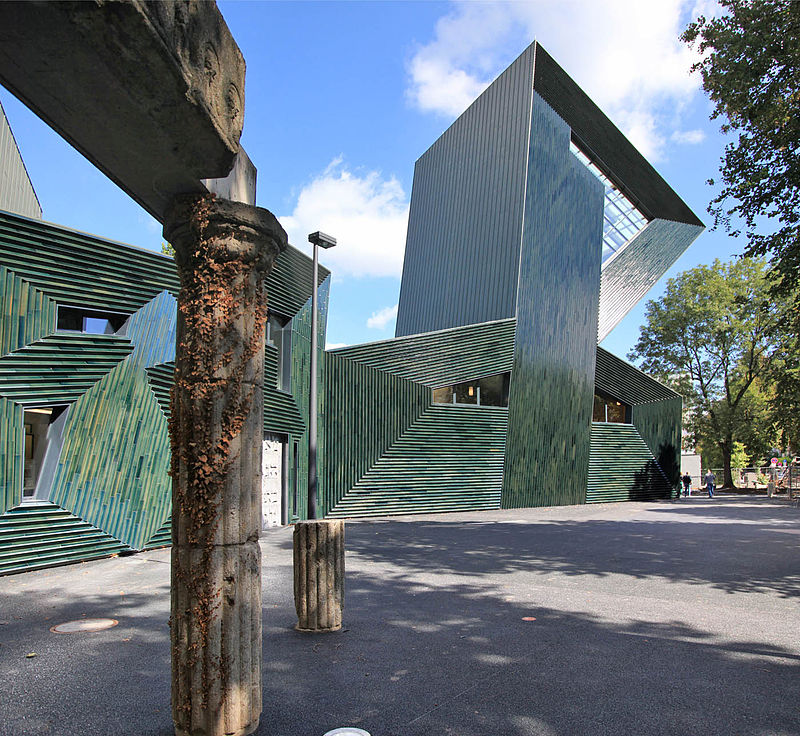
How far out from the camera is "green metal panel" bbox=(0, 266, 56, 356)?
9.91 m

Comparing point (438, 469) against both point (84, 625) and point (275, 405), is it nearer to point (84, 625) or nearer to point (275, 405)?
point (275, 405)

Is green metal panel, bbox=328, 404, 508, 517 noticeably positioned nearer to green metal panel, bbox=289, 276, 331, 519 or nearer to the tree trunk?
green metal panel, bbox=289, 276, 331, 519

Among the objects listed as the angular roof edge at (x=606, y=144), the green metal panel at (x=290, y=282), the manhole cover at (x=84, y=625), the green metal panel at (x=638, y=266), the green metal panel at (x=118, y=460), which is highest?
the angular roof edge at (x=606, y=144)

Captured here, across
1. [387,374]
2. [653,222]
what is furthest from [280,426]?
[653,222]

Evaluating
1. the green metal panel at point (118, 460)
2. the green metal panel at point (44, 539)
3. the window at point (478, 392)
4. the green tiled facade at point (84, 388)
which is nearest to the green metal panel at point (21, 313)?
the green tiled facade at point (84, 388)

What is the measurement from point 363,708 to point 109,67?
4273mm

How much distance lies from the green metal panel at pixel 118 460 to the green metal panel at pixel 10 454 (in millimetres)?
695

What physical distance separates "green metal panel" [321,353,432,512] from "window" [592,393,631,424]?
11.2 m

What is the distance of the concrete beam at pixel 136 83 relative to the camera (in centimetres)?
267

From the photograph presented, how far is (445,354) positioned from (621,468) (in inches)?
493

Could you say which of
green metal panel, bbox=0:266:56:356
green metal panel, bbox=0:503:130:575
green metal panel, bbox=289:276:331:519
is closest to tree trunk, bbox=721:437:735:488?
green metal panel, bbox=289:276:331:519

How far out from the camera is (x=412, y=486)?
20.6m

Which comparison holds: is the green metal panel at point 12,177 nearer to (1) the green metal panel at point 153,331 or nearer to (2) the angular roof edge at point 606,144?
(1) the green metal panel at point 153,331

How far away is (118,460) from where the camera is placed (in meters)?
11.6
